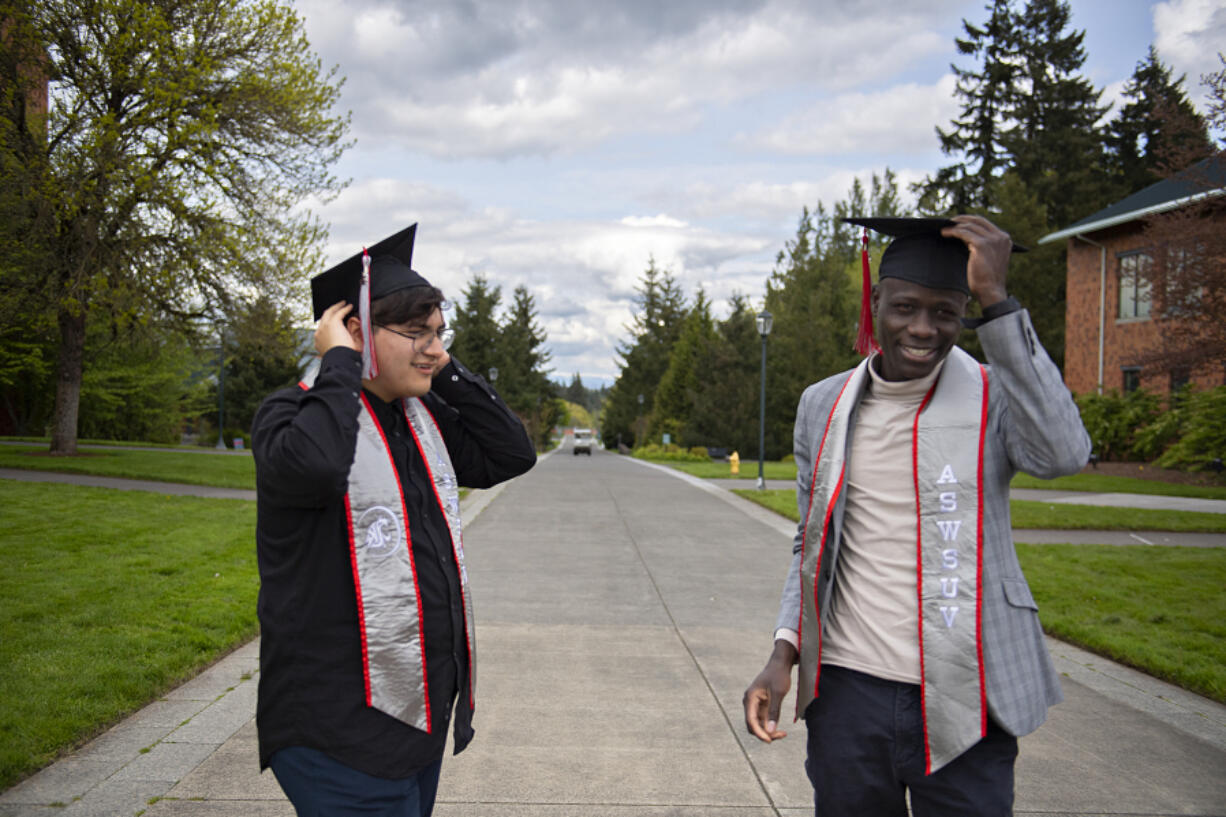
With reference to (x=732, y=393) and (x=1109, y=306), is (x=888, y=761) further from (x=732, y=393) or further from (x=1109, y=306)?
(x=732, y=393)

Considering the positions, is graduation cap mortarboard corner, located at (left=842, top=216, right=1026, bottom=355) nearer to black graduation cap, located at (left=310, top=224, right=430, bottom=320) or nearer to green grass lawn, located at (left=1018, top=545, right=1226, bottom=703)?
black graduation cap, located at (left=310, top=224, right=430, bottom=320)

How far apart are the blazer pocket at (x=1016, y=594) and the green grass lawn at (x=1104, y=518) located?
11.9m

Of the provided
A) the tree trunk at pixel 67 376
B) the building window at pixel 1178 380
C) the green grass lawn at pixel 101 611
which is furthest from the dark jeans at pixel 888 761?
the building window at pixel 1178 380

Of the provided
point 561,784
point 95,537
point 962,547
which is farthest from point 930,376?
point 95,537

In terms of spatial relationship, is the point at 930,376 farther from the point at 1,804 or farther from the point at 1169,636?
the point at 1169,636

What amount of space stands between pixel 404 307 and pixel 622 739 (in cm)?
308

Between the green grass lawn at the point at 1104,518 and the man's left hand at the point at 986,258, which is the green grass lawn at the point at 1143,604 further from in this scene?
the man's left hand at the point at 986,258

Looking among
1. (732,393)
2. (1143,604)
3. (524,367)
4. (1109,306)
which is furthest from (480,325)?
(1143,604)

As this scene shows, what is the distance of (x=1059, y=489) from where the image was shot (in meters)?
19.8

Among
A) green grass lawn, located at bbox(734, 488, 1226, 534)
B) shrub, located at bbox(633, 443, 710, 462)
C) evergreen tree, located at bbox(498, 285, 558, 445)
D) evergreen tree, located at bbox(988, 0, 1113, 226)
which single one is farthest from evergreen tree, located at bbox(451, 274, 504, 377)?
green grass lawn, located at bbox(734, 488, 1226, 534)

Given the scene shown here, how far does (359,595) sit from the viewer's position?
2021 mm

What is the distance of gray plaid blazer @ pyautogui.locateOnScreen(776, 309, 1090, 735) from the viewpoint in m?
1.93

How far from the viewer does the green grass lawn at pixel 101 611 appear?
452 centimetres

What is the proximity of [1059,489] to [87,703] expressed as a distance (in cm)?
1923
